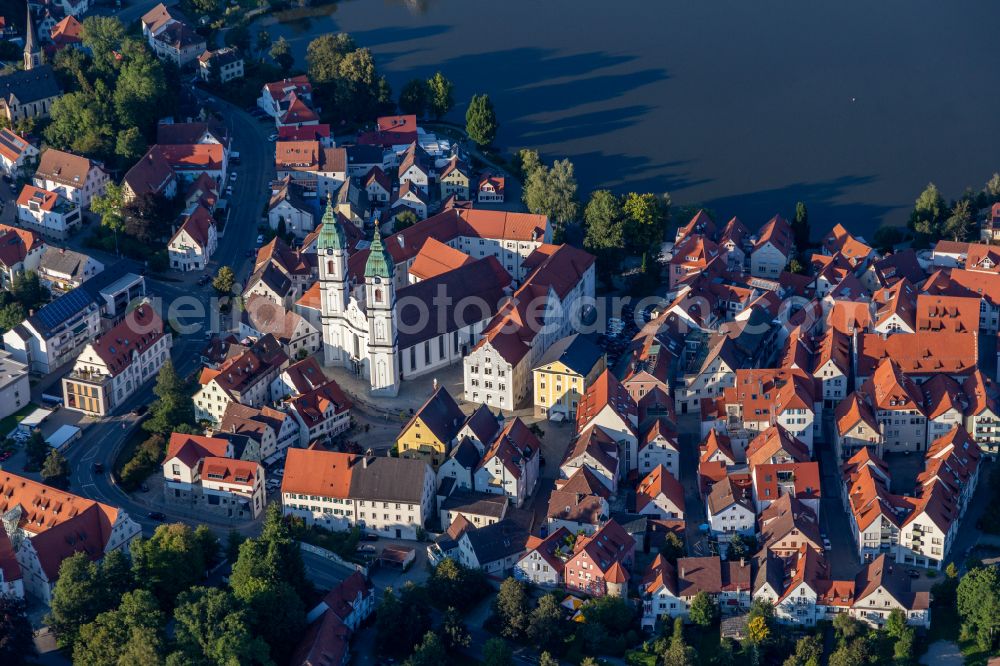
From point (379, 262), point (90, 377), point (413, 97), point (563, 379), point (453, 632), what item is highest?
point (413, 97)

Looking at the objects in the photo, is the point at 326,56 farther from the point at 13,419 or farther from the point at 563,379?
the point at 563,379

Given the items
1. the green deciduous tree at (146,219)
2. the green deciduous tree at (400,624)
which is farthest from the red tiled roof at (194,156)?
the green deciduous tree at (400,624)

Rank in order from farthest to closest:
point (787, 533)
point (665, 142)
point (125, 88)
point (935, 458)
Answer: point (665, 142), point (125, 88), point (935, 458), point (787, 533)

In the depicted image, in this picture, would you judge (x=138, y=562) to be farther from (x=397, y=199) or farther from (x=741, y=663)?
(x=397, y=199)

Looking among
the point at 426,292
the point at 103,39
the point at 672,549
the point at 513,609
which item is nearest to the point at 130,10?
the point at 103,39

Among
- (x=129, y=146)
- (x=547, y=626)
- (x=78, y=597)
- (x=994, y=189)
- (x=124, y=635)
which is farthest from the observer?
(x=129, y=146)

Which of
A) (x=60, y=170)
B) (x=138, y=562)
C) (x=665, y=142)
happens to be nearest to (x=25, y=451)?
(x=138, y=562)

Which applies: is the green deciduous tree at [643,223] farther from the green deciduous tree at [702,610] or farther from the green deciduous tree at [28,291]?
the green deciduous tree at [702,610]
